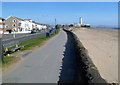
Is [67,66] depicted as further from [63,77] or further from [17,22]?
[17,22]

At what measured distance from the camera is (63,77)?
8641mm

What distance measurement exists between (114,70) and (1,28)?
185 feet

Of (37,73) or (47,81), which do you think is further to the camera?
(37,73)

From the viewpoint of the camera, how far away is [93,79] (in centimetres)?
589

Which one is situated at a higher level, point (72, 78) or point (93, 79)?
point (93, 79)

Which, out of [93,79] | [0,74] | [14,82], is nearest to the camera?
[93,79]

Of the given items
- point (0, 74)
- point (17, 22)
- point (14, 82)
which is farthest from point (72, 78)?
point (17, 22)

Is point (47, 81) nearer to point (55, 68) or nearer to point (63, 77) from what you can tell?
point (63, 77)

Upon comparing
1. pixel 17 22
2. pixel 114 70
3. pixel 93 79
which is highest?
pixel 17 22

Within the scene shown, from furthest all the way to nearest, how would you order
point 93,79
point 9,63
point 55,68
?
point 9,63, point 55,68, point 93,79

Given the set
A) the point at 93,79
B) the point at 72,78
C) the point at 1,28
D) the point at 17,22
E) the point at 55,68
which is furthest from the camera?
the point at 17,22

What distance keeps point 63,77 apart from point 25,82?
1.70 metres

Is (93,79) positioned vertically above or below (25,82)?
above

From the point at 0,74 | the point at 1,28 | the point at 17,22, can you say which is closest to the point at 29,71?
the point at 0,74
